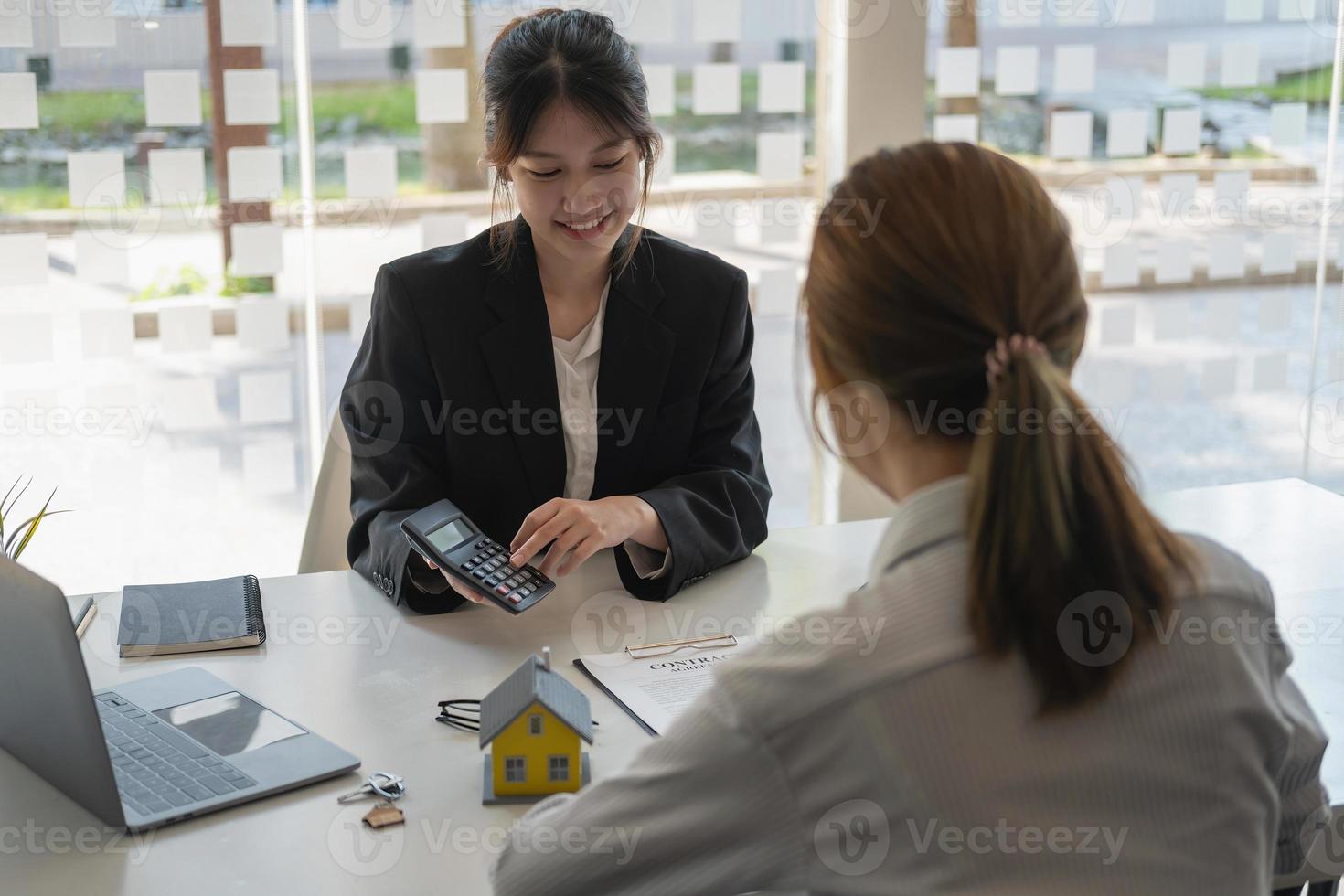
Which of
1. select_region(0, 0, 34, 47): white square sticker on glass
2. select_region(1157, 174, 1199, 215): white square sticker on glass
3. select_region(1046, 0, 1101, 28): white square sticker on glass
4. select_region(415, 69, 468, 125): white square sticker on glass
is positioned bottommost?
select_region(1157, 174, 1199, 215): white square sticker on glass

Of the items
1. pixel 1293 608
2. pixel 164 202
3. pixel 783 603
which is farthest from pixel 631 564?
pixel 164 202

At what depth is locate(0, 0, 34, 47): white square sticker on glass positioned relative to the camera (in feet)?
8.87

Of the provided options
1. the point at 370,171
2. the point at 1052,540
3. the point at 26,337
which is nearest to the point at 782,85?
the point at 370,171

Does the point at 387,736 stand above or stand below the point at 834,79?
below

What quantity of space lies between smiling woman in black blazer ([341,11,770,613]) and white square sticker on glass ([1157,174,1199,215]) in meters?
1.75

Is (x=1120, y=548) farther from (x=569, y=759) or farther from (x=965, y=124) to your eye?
(x=965, y=124)

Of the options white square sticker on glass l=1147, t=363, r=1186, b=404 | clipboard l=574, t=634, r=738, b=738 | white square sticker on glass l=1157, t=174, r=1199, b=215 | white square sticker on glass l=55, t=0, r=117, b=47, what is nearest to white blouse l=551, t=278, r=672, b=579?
clipboard l=574, t=634, r=738, b=738

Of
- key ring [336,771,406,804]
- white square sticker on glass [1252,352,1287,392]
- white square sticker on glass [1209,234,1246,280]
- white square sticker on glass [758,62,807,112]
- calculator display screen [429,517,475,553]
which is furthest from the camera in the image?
white square sticker on glass [1252,352,1287,392]

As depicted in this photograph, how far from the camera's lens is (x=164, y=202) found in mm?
2865

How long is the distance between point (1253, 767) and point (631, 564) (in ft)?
3.30

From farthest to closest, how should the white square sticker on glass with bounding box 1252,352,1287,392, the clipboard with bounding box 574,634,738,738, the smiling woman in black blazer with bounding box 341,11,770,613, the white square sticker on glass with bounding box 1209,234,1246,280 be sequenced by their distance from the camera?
the white square sticker on glass with bounding box 1252,352,1287,392
the white square sticker on glass with bounding box 1209,234,1246,280
the smiling woman in black blazer with bounding box 341,11,770,613
the clipboard with bounding box 574,634,738,738

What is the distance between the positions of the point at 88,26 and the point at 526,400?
1487 mm

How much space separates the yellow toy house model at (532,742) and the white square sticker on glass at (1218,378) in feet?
9.14

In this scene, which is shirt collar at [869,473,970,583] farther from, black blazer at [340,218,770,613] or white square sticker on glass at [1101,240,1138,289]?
white square sticker on glass at [1101,240,1138,289]
